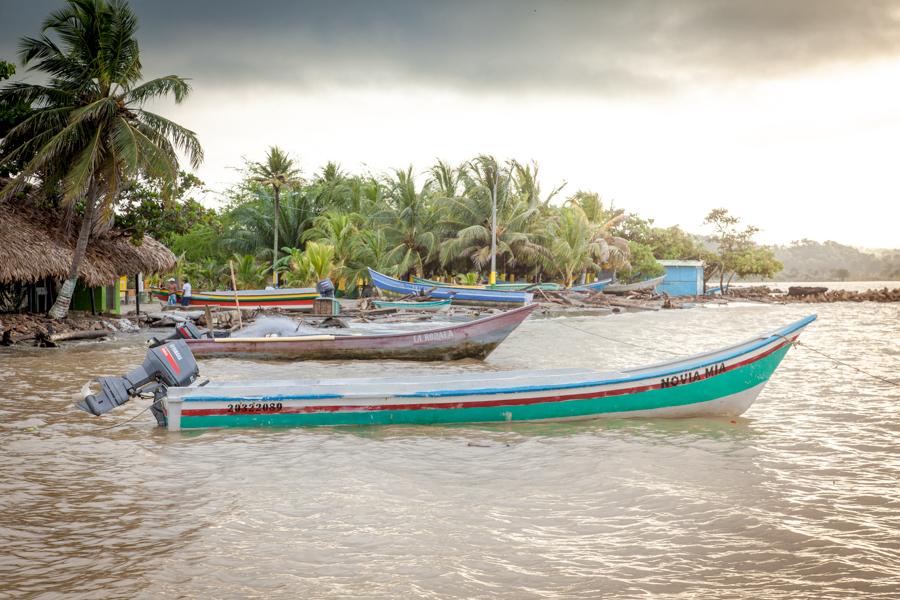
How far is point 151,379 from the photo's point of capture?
745cm

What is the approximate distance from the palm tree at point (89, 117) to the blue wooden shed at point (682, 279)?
123 feet

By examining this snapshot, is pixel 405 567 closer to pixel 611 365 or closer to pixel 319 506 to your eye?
pixel 319 506

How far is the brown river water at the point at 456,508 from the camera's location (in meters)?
3.99

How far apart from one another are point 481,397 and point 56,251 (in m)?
15.1

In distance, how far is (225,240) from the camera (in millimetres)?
37688

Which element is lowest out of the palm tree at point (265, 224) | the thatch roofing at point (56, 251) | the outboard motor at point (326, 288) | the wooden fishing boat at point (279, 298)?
Result: the wooden fishing boat at point (279, 298)

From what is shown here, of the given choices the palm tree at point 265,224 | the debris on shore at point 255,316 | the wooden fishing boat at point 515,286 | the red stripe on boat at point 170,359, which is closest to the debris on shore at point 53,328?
the debris on shore at point 255,316

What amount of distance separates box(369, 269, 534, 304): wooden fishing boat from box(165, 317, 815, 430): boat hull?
21461 millimetres

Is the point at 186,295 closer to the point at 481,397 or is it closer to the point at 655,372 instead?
the point at 481,397

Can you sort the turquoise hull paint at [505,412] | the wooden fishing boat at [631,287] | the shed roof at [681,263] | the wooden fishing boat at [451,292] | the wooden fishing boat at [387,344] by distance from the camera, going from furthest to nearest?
1. the shed roof at [681,263]
2. the wooden fishing boat at [631,287]
3. the wooden fishing boat at [451,292]
4. the wooden fishing boat at [387,344]
5. the turquoise hull paint at [505,412]

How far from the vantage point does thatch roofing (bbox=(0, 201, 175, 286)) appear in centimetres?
1703

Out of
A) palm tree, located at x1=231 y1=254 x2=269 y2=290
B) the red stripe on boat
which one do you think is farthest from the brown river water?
palm tree, located at x1=231 y1=254 x2=269 y2=290

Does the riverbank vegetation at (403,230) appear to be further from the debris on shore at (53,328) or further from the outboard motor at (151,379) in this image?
the outboard motor at (151,379)

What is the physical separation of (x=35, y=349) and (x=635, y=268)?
40162 mm
